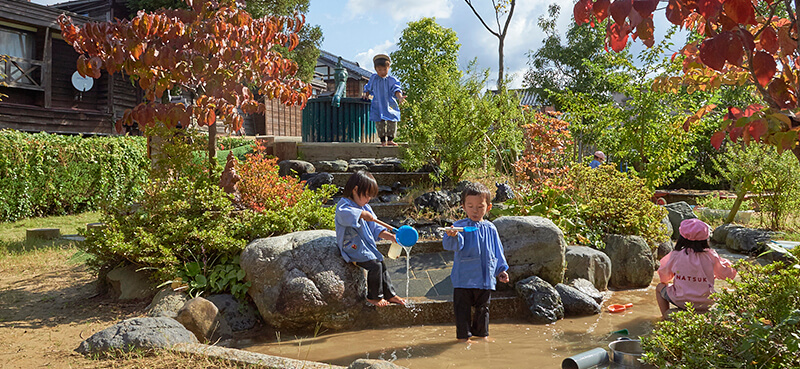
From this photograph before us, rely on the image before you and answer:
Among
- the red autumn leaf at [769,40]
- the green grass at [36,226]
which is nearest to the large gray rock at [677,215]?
the red autumn leaf at [769,40]

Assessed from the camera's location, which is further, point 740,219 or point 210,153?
point 740,219

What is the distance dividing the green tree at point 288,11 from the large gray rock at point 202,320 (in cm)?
1122

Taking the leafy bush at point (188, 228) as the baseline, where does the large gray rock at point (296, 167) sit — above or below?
above

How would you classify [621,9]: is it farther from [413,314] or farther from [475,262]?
[413,314]

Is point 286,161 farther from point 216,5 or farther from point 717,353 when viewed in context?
point 717,353

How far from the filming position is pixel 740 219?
1068 cm

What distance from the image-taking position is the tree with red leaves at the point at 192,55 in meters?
5.33

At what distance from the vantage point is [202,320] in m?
4.48

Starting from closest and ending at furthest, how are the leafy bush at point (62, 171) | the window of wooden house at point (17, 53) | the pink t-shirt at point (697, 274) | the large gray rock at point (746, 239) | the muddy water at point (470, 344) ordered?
the muddy water at point (470, 344) → the pink t-shirt at point (697, 274) → the large gray rock at point (746, 239) → the leafy bush at point (62, 171) → the window of wooden house at point (17, 53)

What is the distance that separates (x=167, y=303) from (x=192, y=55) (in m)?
2.77

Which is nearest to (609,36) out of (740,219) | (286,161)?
(286,161)

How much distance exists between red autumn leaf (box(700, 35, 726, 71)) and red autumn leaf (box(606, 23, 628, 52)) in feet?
0.94

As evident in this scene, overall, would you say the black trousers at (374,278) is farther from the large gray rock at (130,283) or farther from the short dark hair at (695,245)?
the short dark hair at (695,245)

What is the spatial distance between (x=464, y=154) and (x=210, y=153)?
4168 mm
